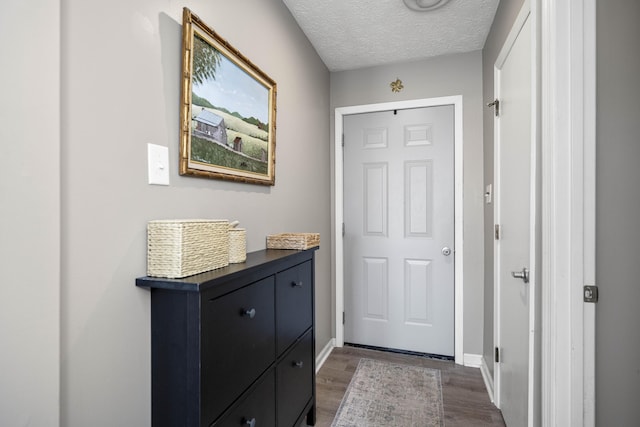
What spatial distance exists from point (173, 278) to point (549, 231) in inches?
50.5

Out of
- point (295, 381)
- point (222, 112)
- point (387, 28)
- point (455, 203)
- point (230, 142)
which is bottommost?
point (295, 381)

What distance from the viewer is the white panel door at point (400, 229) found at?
8.78ft

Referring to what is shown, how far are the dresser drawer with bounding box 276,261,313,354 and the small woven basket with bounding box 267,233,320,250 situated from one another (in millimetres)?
101

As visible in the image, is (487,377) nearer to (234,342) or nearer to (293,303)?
(293,303)

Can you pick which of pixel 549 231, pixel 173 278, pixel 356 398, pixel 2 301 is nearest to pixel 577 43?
pixel 549 231

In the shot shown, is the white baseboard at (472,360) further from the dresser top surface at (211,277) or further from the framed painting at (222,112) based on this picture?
the framed painting at (222,112)

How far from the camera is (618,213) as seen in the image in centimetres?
108

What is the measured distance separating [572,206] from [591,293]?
299mm

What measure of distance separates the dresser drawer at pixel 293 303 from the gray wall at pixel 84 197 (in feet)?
1.57

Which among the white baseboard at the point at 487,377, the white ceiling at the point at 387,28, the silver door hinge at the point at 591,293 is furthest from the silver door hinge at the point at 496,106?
the white baseboard at the point at 487,377

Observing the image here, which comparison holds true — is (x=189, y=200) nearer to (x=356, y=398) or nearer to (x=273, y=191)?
(x=273, y=191)

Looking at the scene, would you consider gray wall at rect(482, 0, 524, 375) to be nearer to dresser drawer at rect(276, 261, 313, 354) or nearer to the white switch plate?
dresser drawer at rect(276, 261, 313, 354)

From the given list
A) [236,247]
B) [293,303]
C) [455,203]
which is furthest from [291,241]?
[455,203]

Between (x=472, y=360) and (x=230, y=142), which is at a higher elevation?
(x=230, y=142)
